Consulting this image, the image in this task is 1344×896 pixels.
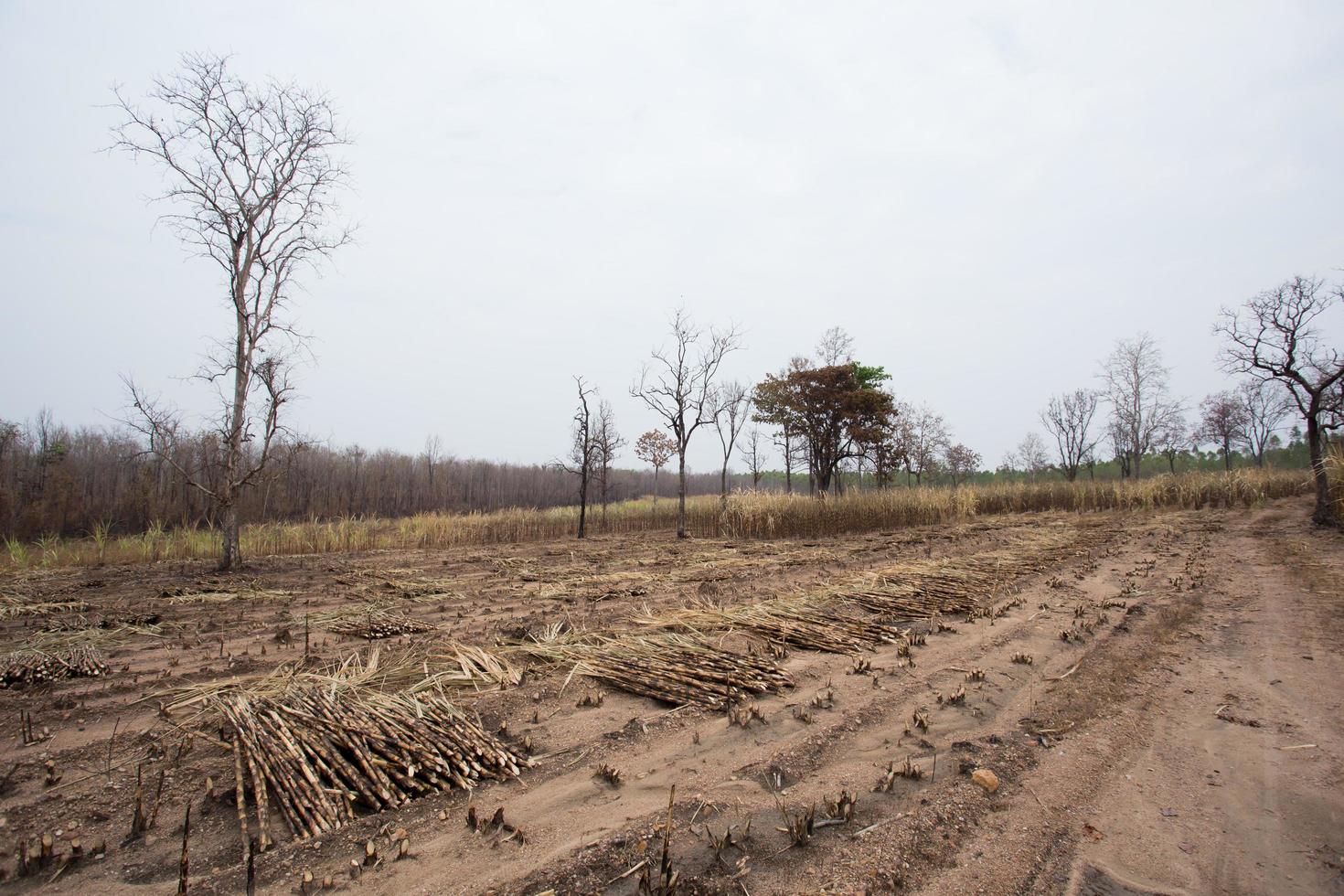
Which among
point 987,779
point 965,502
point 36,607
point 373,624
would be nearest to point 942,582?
point 987,779

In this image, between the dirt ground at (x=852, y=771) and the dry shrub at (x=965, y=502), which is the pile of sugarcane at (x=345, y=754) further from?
the dry shrub at (x=965, y=502)

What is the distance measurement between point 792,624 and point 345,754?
133 inches

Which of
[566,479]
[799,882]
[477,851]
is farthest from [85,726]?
[566,479]

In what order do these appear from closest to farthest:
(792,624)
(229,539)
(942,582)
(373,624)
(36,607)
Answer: (792,624), (373,624), (36,607), (942,582), (229,539)

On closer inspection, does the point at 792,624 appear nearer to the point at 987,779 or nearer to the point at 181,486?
the point at 987,779

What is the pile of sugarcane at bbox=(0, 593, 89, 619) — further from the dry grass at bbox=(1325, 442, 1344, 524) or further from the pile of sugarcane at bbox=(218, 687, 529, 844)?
the dry grass at bbox=(1325, 442, 1344, 524)

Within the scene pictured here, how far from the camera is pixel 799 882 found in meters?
1.81

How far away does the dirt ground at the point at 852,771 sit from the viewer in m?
1.91

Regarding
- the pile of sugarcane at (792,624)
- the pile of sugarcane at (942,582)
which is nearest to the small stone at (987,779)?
the pile of sugarcane at (792,624)

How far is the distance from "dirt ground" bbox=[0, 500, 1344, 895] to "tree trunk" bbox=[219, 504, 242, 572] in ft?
12.6

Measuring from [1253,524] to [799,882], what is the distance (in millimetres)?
15086

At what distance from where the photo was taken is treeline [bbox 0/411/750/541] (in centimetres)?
1520

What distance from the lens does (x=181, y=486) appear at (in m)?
18.0

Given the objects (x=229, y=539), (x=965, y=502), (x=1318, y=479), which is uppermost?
(x=1318, y=479)
